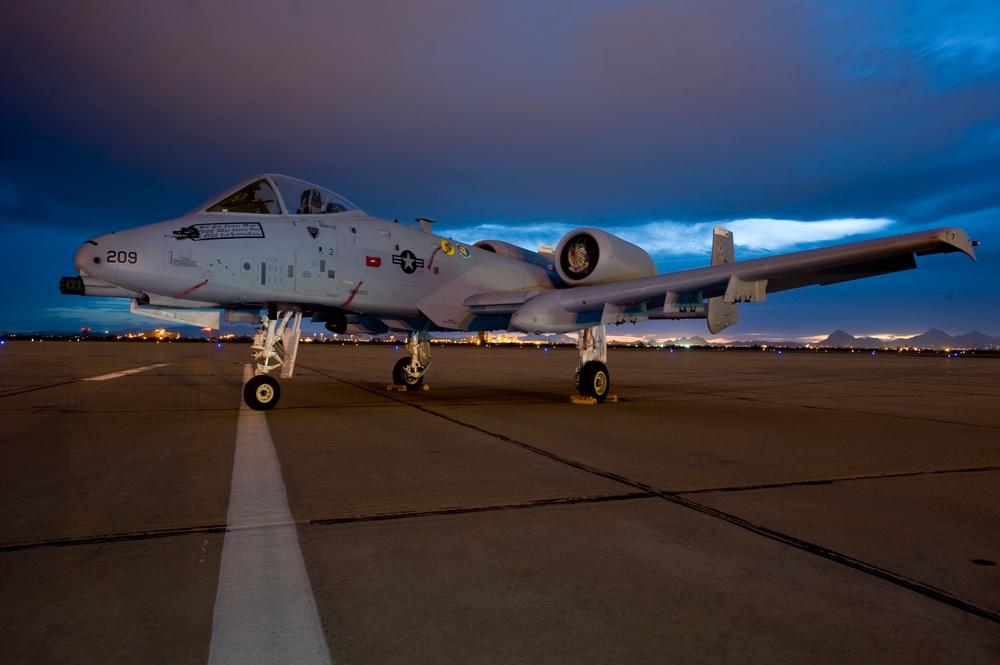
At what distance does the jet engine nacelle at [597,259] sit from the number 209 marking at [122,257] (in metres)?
7.36

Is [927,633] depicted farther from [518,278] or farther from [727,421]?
[518,278]

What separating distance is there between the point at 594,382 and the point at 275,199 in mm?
6273

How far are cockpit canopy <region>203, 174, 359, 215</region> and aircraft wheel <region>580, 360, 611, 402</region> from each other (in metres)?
5.29

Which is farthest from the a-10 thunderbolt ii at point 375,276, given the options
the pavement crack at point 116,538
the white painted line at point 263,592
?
the pavement crack at point 116,538

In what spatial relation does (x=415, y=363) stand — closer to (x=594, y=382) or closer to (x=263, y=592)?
(x=594, y=382)

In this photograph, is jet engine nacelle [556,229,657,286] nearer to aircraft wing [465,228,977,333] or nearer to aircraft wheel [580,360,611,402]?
aircraft wing [465,228,977,333]

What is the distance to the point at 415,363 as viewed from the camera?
486 inches

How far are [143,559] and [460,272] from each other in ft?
29.9

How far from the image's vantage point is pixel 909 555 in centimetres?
301

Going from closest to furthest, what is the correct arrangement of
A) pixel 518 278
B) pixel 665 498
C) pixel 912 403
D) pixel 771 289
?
pixel 665 498 < pixel 771 289 < pixel 912 403 < pixel 518 278

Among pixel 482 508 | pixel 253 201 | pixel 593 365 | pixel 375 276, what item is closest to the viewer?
pixel 482 508

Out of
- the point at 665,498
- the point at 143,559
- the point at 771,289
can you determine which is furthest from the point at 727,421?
the point at 143,559

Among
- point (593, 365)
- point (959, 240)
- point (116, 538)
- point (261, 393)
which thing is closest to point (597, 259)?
point (593, 365)

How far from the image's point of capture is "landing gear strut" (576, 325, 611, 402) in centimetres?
1095
